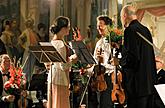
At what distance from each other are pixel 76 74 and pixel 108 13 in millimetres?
3925

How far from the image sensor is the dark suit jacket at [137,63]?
4.77 metres

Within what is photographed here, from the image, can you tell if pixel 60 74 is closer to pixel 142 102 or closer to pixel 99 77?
pixel 99 77

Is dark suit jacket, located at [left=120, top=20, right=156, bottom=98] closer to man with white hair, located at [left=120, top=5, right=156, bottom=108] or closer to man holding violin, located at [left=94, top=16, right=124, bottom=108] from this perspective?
man with white hair, located at [left=120, top=5, right=156, bottom=108]

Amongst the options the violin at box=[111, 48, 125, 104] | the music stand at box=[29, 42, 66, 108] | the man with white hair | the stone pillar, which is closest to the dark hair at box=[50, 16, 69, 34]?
the music stand at box=[29, 42, 66, 108]

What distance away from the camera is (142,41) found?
4.79m

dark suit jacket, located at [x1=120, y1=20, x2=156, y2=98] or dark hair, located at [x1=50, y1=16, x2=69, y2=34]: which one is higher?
dark hair, located at [x1=50, y1=16, x2=69, y2=34]

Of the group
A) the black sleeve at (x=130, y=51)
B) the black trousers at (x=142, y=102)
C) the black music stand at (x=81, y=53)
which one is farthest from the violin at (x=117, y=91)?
the black sleeve at (x=130, y=51)

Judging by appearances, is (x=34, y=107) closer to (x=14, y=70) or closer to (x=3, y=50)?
(x=14, y=70)

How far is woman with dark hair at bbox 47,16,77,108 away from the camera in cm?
586

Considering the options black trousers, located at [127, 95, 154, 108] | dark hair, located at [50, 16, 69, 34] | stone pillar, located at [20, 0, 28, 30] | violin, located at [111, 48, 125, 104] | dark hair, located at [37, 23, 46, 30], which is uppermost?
stone pillar, located at [20, 0, 28, 30]

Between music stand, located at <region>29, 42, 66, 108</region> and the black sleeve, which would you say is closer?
the black sleeve

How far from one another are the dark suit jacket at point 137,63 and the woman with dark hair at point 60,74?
130 centimetres

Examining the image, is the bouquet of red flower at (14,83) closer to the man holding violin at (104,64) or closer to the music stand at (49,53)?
the music stand at (49,53)

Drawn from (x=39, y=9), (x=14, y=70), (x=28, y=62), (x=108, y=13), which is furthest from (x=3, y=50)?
(x=14, y=70)
